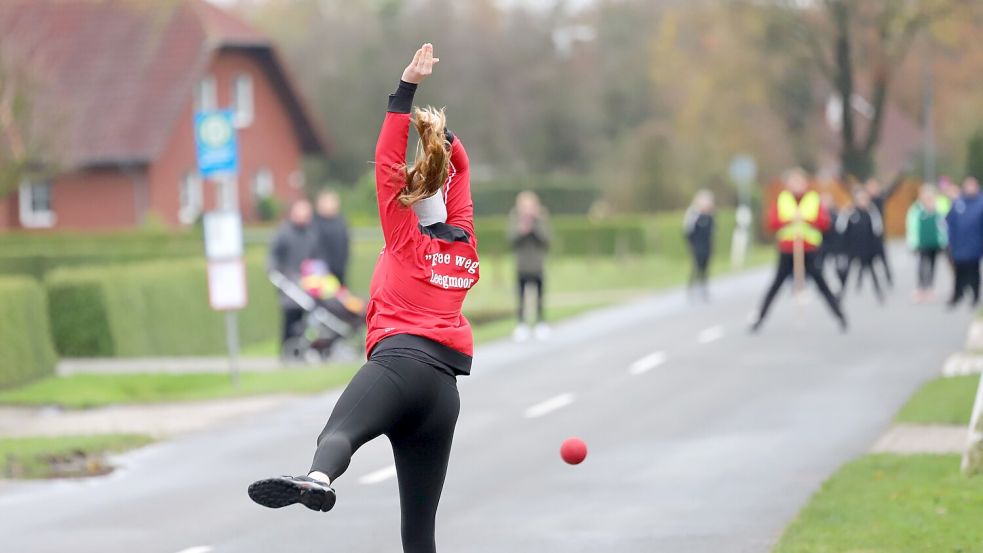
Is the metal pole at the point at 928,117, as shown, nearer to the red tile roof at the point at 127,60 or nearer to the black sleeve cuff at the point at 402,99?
the red tile roof at the point at 127,60

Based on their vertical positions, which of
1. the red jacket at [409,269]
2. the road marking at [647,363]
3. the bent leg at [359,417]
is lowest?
the road marking at [647,363]

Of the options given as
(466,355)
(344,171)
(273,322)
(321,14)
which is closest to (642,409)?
(466,355)

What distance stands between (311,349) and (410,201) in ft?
47.6

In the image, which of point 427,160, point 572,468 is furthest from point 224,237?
point 427,160

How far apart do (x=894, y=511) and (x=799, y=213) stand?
43.4 feet

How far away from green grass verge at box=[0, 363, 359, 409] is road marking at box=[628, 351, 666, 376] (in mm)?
3146

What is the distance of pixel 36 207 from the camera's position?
50.7 m

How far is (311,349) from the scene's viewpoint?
2002 centimetres

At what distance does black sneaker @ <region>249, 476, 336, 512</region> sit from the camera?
540cm

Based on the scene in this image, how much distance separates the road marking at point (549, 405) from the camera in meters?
14.6

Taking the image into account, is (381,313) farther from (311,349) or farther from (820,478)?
(311,349)

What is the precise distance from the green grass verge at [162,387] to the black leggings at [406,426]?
10.5 meters

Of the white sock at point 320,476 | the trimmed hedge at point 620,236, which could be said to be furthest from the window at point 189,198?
the white sock at point 320,476

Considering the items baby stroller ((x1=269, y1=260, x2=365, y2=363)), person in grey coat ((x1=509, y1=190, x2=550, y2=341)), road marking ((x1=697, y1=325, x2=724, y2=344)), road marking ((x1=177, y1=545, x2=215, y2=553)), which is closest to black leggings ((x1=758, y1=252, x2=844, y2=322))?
road marking ((x1=697, y1=325, x2=724, y2=344))
